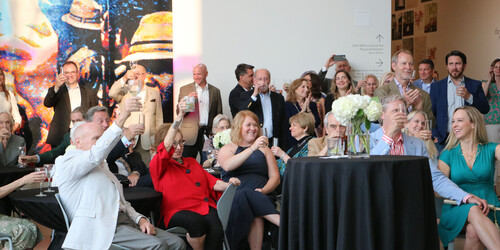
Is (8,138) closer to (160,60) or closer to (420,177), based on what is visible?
(160,60)

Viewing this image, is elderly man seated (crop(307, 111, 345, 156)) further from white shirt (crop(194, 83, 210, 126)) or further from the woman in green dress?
white shirt (crop(194, 83, 210, 126))

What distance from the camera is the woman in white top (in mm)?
8555

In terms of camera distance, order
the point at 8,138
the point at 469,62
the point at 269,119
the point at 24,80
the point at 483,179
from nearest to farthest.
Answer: the point at 483,179 → the point at 8,138 → the point at 269,119 → the point at 24,80 → the point at 469,62

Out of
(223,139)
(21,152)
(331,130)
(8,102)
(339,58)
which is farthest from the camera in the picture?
(339,58)

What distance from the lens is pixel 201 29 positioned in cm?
1002

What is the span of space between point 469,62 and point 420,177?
924cm

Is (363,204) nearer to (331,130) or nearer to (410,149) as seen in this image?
(410,149)

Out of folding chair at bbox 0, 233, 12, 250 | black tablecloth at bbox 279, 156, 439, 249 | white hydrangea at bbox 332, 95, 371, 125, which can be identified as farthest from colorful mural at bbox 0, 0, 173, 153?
black tablecloth at bbox 279, 156, 439, 249

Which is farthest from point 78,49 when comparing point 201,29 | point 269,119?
point 269,119

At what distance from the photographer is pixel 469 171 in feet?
17.4

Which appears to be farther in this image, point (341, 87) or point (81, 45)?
point (81, 45)

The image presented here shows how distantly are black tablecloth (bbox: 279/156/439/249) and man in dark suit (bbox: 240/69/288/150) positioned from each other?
13.9ft

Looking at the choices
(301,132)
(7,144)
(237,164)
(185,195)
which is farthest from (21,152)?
(301,132)

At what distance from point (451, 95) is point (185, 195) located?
4.17 meters
